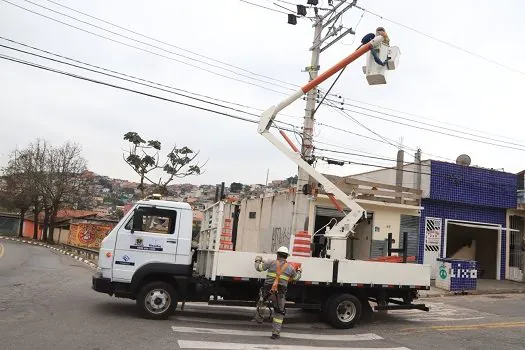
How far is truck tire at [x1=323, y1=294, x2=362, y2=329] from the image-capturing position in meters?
10.5

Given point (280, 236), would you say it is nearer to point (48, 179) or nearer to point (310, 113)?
point (310, 113)

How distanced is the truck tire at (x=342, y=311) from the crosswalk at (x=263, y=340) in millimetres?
421

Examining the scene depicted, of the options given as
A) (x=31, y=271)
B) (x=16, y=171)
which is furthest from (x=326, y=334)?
(x=16, y=171)

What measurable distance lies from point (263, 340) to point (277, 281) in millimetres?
1112

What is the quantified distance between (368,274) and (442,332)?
2.05m

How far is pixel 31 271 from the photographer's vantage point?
18.2 m

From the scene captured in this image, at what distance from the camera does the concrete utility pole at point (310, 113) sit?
54.7 feet

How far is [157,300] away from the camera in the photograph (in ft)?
31.7

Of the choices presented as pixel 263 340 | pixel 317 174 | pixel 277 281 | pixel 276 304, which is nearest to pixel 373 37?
pixel 317 174

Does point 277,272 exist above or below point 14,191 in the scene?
below

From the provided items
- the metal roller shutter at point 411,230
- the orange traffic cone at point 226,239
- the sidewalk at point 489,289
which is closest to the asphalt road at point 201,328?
the orange traffic cone at point 226,239

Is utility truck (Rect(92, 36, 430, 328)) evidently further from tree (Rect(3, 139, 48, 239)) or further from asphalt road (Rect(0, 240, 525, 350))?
tree (Rect(3, 139, 48, 239))

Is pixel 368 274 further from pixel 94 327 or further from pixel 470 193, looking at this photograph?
pixel 470 193

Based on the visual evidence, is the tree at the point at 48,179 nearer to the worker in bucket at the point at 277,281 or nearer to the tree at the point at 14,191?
the tree at the point at 14,191
